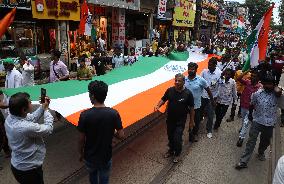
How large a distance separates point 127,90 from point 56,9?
959cm

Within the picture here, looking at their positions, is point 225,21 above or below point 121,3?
below

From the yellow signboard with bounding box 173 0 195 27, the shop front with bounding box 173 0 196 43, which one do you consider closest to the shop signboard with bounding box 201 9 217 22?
the shop front with bounding box 173 0 196 43

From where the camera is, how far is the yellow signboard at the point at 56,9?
45.8 feet

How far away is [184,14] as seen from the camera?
31438 millimetres

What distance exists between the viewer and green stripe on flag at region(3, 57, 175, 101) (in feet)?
20.2

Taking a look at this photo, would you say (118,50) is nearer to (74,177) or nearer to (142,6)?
(74,177)

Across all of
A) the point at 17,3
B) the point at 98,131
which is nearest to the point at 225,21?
the point at 17,3

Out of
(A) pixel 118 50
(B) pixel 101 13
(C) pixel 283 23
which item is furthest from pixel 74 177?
(C) pixel 283 23

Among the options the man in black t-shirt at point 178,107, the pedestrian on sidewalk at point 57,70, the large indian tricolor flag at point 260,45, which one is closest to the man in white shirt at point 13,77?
the pedestrian on sidewalk at point 57,70

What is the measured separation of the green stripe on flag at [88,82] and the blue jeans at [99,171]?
7.98 ft

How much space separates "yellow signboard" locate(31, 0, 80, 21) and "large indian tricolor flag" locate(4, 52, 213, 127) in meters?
6.90

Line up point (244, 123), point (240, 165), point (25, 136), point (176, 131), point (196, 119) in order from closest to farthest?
point (25, 136) < point (176, 131) < point (240, 165) < point (244, 123) < point (196, 119)

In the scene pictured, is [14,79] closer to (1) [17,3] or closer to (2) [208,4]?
(1) [17,3]

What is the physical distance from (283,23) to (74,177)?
71.2 metres
